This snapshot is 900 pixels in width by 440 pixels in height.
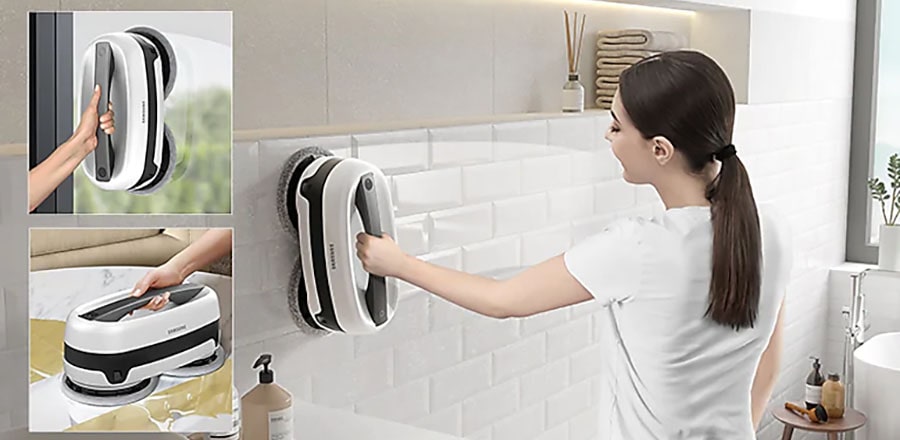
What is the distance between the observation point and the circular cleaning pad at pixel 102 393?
1015 millimetres

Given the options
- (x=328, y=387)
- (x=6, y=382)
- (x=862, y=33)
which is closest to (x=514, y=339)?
(x=328, y=387)

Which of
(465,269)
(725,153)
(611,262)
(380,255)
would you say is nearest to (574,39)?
(465,269)

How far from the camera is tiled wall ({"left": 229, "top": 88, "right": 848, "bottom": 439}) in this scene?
162cm

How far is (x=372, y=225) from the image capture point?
5.34ft

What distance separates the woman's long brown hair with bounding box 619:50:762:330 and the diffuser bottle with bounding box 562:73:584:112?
731 mm

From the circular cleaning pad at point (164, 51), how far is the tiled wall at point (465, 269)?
51 cm

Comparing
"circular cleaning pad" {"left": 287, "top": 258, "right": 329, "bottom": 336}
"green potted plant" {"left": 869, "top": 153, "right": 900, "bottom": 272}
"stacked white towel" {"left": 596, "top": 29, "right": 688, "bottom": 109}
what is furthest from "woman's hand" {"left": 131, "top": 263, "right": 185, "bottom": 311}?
"green potted plant" {"left": 869, "top": 153, "right": 900, "bottom": 272}

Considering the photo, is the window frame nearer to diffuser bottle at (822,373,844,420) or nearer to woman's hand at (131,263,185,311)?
diffuser bottle at (822,373,844,420)

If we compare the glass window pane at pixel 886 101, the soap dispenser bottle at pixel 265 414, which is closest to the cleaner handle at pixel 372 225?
the soap dispenser bottle at pixel 265 414

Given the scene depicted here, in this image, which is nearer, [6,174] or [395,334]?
[6,174]

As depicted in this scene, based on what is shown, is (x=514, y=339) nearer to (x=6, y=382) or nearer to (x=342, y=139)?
(x=342, y=139)

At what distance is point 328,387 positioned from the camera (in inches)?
69.6

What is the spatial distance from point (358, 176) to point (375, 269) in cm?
14

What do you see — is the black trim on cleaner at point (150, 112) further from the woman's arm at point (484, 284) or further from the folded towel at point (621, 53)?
the folded towel at point (621, 53)
